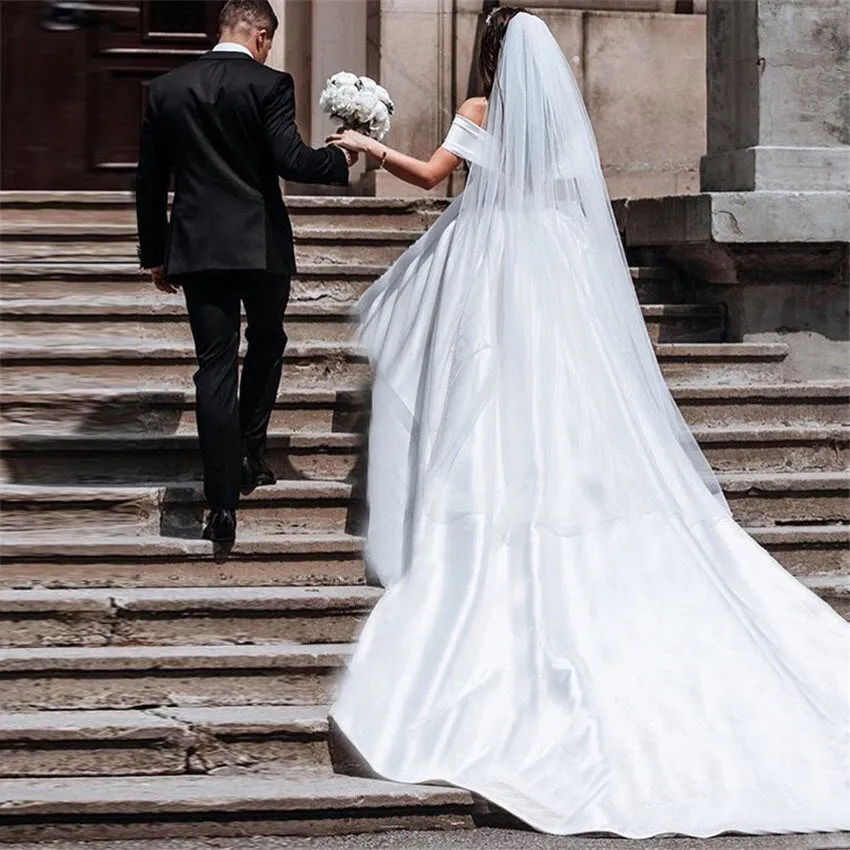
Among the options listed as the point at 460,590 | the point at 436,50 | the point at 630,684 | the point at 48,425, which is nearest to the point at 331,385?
the point at 48,425

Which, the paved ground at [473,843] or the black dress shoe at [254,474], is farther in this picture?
the black dress shoe at [254,474]

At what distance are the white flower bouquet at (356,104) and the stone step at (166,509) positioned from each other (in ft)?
4.22

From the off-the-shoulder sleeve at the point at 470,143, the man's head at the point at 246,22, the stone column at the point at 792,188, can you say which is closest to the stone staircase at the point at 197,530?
the stone column at the point at 792,188

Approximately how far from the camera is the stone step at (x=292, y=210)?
8180 mm

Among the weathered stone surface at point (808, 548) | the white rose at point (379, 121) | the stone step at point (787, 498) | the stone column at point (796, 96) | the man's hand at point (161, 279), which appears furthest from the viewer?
the stone column at point (796, 96)

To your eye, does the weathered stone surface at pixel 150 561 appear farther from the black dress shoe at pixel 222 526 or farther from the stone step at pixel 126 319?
the stone step at pixel 126 319

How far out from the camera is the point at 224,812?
486 cm

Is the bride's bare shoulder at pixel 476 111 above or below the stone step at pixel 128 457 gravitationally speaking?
above

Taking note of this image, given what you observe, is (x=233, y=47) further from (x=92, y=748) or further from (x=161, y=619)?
(x=92, y=748)

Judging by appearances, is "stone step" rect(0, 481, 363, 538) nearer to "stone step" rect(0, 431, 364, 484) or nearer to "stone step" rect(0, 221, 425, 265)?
"stone step" rect(0, 431, 364, 484)

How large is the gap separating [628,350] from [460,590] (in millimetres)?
1147

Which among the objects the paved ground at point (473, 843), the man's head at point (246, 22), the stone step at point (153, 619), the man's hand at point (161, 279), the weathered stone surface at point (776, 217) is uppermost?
the man's head at point (246, 22)

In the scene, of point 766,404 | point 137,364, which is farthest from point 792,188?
point 137,364

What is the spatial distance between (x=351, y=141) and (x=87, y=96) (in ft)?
14.2
